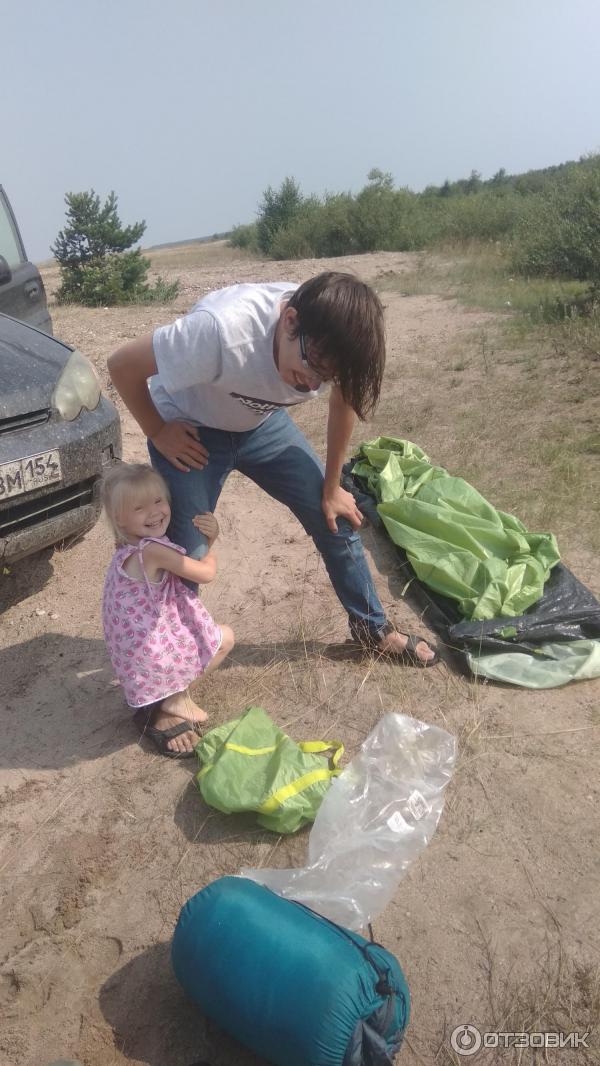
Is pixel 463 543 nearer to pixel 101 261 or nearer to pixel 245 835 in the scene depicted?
pixel 245 835

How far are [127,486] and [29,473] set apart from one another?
34.0 inches

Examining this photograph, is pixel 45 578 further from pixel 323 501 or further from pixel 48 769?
pixel 323 501

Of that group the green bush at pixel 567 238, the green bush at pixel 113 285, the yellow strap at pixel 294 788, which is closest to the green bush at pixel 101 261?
the green bush at pixel 113 285

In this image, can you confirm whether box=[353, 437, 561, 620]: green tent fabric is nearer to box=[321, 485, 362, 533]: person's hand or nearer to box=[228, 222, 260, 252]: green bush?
box=[321, 485, 362, 533]: person's hand

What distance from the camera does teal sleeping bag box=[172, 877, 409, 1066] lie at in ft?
4.89

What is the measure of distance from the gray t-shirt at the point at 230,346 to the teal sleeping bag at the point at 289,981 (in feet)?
4.37

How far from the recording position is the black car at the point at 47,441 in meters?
3.05

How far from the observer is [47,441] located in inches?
124

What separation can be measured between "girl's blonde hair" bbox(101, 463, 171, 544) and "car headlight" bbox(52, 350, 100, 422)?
102 centimetres

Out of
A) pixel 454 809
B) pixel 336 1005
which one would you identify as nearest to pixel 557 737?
pixel 454 809

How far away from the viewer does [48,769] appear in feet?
8.51

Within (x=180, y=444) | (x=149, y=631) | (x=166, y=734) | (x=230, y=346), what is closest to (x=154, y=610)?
(x=149, y=631)

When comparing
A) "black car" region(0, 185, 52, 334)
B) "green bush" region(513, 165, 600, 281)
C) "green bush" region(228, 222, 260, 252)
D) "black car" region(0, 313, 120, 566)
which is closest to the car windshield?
"black car" region(0, 185, 52, 334)
